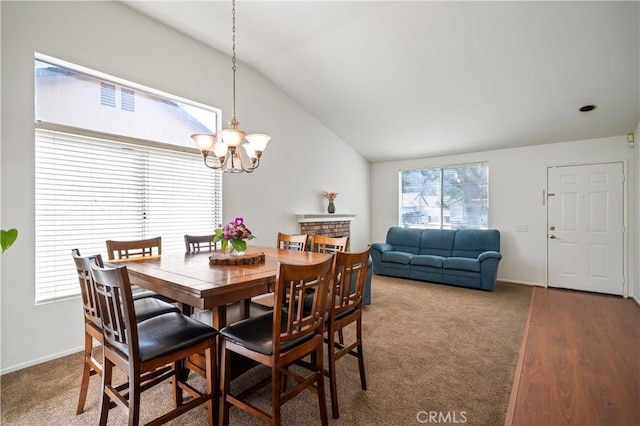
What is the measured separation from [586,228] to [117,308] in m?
5.95

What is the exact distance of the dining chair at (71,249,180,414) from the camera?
164cm

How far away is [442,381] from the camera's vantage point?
2.28 meters

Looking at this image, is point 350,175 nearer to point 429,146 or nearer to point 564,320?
point 429,146

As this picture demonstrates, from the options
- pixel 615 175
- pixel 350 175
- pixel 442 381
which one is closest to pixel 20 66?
pixel 442 381

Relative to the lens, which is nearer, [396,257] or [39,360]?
[39,360]

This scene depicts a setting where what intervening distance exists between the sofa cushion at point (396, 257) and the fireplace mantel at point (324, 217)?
37.6 inches

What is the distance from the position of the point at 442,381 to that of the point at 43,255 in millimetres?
3383

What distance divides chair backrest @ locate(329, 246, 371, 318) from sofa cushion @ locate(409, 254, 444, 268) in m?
3.34

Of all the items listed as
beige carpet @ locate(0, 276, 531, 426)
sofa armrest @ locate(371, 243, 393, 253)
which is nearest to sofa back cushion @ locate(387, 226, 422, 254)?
sofa armrest @ locate(371, 243, 393, 253)

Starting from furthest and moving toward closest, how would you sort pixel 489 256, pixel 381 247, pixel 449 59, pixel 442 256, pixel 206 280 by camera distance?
1. pixel 381 247
2. pixel 442 256
3. pixel 489 256
4. pixel 449 59
5. pixel 206 280

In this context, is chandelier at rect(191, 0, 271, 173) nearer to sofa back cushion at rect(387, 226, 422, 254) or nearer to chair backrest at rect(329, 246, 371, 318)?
chair backrest at rect(329, 246, 371, 318)

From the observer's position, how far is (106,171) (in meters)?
2.99

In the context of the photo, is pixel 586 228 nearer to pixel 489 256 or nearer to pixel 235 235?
pixel 489 256

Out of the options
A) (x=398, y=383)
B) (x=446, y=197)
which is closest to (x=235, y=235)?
(x=398, y=383)
